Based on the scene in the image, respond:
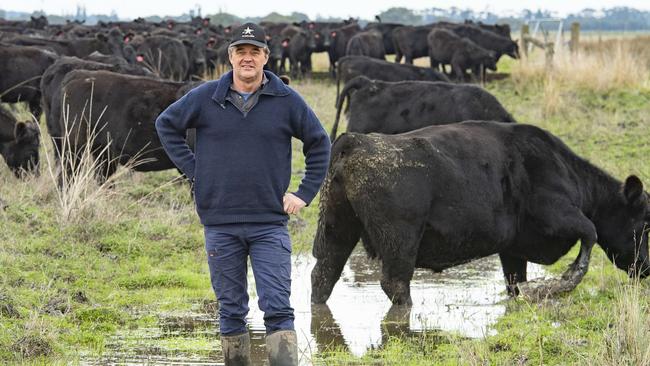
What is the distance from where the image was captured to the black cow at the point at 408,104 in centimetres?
1360

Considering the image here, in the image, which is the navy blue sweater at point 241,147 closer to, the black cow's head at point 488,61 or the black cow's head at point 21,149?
the black cow's head at point 21,149

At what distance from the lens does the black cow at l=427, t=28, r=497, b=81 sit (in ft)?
102

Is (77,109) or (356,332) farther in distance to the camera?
(77,109)

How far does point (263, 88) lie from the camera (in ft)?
18.4

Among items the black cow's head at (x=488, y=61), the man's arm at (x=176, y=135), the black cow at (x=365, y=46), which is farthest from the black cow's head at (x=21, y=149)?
the black cow at (x=365, y=46)

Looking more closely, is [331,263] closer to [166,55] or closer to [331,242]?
[331,242]

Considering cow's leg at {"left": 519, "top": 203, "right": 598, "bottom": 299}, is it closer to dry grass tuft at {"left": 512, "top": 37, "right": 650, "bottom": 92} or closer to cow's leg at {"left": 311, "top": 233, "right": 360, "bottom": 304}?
cow's leg at {"left": 311, "top": 233, "right": 360, "bottom": 304}

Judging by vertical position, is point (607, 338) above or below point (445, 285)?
above

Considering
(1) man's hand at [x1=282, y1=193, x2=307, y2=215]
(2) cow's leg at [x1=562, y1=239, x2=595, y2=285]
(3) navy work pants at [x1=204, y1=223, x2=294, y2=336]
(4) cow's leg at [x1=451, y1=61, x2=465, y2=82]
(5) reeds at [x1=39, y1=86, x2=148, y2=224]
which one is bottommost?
(4) cow's leg at [x1=451, y1=61, x2=465, y2=82]

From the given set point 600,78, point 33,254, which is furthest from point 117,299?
point 600,78

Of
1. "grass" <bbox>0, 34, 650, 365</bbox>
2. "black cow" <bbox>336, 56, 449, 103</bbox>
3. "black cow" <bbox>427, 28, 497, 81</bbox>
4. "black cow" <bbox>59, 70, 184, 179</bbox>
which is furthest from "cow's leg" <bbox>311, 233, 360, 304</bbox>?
"black cow" <bbox>427, 28, 497, 81</bbox>

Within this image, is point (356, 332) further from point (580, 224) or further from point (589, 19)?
point (589, 19)

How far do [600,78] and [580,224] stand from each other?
602 inches

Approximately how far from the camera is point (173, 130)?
→ 5.77m
